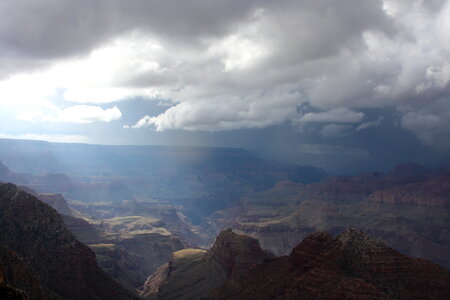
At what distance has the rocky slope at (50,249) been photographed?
456 ft

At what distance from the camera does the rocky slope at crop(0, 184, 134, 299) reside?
5477 inches

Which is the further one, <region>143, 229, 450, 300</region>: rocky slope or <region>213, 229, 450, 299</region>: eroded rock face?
<region>143, 229, 450, 300</region>: rocky slope

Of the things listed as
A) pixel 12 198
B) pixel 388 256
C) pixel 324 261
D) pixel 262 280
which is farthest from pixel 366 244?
pixel 12 198

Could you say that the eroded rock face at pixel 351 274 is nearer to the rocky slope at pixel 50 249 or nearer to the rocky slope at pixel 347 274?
the rocky slope at pixel 347 274

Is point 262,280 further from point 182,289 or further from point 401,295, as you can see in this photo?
point 182,289

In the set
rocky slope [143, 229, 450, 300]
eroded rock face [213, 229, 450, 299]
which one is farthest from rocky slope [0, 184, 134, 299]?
eroded rock face [213, 229, 450, 299]

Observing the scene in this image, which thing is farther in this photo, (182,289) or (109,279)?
(182,289)

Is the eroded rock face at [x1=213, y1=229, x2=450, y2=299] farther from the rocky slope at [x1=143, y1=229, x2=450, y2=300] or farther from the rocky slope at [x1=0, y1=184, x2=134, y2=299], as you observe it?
the rocky slope at [x1=0, y1=184, x2=134, y2=299]

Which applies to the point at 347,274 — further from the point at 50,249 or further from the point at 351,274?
the point at 50,249

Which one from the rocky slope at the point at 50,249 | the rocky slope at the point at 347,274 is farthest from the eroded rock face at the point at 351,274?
the rocky slope at the point at 50,249

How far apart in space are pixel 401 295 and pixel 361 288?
36.3 ft

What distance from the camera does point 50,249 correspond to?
479 ft

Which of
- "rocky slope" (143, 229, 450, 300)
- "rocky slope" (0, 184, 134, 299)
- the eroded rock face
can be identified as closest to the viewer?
the eroded rock face

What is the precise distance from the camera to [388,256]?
378 feet
